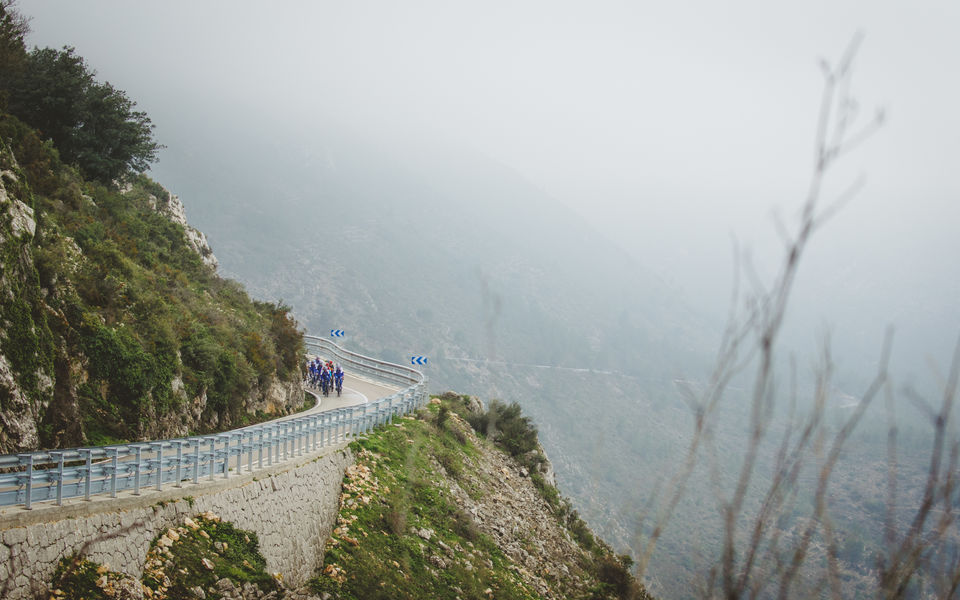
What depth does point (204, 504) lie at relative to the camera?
13148 mm

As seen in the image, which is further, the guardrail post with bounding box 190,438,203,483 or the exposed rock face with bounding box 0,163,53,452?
the guardrail post with bounding box 190,438,203,483

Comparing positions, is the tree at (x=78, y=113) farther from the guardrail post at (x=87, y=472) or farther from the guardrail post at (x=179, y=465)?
the guardrail post at (x=87, y=472)

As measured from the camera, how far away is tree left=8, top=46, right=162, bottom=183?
27.6 meters

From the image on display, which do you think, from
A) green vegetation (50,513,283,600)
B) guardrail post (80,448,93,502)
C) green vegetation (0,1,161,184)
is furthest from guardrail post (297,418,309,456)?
green vegetation (0,1,161,184)

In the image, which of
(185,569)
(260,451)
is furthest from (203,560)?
(260,451)

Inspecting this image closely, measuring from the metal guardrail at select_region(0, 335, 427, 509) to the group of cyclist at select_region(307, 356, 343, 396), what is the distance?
8704mm

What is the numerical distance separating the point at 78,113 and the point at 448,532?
23.8 m

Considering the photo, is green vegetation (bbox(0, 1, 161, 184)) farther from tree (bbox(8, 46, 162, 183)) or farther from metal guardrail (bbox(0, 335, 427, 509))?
metal guardrail (bbox(0, 335, 427, 509))

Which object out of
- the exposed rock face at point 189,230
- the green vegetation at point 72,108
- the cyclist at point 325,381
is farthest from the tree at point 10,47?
the cyclist at point 325,381

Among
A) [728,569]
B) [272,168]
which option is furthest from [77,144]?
[272,168]

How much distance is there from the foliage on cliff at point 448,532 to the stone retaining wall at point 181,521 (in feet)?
2.00

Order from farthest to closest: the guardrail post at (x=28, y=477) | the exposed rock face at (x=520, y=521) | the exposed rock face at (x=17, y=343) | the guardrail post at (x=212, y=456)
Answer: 1. the exposed rock face at (x=520, y=521)
2. the guardrail post at (x=212, y=456)
3. the exposed rock face at (x=17, y=343)
4. the guardrail post at (x=28, y=477)

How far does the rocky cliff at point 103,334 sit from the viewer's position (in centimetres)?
1350

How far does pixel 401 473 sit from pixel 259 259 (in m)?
123
